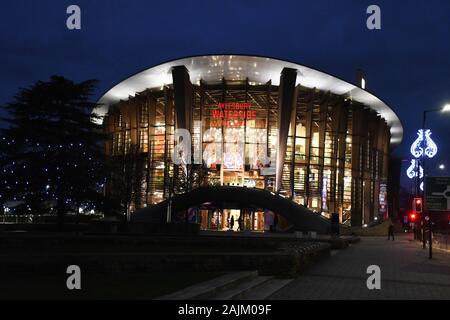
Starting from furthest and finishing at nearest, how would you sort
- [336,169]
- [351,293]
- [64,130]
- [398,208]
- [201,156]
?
[398,208]
[336,169]
[201,156]
[64,130]
[351,293]

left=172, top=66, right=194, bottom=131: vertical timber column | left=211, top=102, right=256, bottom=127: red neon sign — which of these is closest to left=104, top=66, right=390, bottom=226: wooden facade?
left=172, top=66, right=194, bottom=131: vertical timber column

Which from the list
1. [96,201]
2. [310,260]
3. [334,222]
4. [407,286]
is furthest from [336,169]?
[407,286]

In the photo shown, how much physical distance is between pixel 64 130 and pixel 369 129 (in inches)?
2129

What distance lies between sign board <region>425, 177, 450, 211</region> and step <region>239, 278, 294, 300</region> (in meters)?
16.1

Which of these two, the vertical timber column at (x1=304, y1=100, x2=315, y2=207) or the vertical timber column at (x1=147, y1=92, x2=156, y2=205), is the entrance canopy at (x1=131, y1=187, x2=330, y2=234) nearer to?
the vertical timber column at (x1=147, y1=92, x2=156, y2=205)

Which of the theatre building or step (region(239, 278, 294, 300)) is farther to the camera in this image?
the theatre building

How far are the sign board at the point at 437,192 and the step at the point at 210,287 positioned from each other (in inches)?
668

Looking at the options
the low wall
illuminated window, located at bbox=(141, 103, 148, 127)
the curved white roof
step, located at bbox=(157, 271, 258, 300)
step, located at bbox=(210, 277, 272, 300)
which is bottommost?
the low wall

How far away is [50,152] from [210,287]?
27.5 m

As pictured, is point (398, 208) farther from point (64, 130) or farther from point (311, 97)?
point (64, 130)

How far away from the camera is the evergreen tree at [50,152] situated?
37219 millimetres

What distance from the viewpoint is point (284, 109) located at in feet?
225

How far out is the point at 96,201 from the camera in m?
38.7

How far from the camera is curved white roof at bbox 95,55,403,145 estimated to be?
2672 inches
